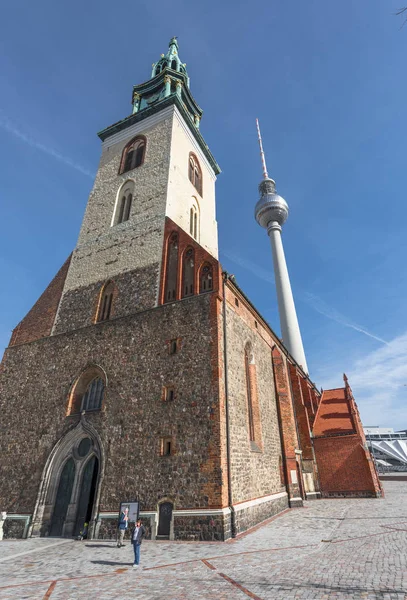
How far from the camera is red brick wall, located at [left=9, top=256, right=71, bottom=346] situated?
57.2 feet

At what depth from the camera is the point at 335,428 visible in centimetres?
2292

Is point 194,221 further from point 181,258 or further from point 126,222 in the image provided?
point 181,258

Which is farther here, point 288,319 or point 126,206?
point 288,319

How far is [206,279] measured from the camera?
1409 cm

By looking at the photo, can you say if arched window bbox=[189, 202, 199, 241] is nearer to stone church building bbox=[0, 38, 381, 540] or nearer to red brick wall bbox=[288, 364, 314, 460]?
stone church building bbox=[0, 38, 381, 540]

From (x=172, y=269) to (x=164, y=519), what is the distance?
1018cm

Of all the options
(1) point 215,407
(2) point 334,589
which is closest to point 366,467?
(1) point 215,407

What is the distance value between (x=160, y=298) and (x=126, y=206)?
30.0ft

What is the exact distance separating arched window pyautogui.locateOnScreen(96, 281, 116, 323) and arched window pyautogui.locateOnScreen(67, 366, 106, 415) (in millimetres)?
2877

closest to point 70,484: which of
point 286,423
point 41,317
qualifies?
point 41,317

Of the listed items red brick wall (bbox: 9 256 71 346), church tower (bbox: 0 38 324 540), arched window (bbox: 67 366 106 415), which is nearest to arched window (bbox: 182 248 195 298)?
church tower (bbox: 0 38 324 540)

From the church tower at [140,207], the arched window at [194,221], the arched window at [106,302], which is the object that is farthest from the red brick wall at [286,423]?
the arched window at [106,302]

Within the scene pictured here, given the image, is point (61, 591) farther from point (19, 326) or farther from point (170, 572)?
point (19, 326)

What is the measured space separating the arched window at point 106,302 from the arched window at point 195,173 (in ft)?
36.4
